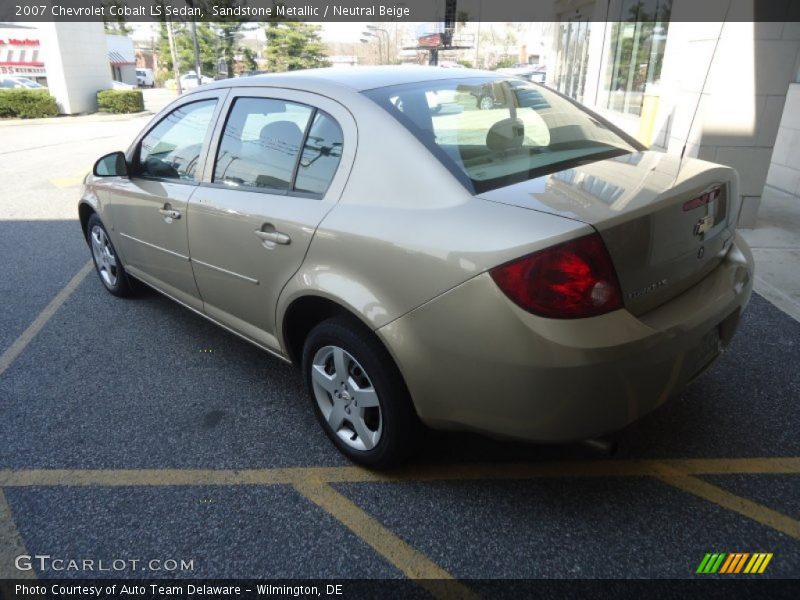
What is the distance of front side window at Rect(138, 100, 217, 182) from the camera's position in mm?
3270

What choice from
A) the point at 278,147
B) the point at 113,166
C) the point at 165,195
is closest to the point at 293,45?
the point at 113,166

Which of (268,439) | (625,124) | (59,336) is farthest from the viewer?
(625,124)

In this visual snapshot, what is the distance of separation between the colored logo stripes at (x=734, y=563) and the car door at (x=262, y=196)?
1919 millimetres

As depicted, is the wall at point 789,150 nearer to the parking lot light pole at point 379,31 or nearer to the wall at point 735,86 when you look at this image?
the wall at point 735,86

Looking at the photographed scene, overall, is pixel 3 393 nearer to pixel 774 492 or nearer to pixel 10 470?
pixel 10 470

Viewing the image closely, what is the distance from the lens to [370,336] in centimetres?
232

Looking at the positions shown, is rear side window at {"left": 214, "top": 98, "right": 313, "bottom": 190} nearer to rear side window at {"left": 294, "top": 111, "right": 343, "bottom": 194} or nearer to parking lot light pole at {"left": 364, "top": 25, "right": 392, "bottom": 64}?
rear side window at {"left": 294, "top": 111, "right": 343, "bottom": 194}

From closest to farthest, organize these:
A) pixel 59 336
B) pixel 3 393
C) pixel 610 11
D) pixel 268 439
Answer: pixel 268 439, pixel 3 393, pixel 59 336, pixel 610 11

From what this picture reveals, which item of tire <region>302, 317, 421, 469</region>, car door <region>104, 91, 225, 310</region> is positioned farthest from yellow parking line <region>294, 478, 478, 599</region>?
car door <region>104, 91, 225, 310</region>

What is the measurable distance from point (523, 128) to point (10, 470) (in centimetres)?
287

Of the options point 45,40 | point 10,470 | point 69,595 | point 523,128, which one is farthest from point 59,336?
point 45,40

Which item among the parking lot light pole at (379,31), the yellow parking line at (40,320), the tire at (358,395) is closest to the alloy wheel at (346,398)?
the tire at (358,395)

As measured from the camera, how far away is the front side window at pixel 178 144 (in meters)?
3.27

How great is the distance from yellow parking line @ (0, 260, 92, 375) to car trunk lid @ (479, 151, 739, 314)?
341 centimetres
